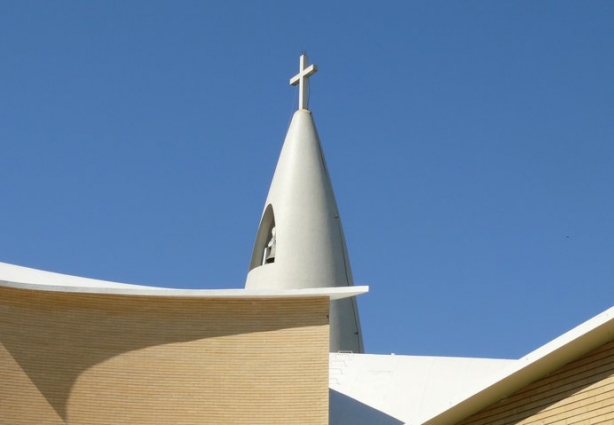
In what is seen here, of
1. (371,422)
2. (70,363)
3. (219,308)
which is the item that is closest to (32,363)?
(70,363)

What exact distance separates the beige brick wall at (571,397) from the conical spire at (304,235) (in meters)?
12.4

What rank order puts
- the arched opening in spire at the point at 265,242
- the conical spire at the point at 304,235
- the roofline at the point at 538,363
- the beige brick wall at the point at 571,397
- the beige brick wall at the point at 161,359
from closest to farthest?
the roofline at the point at 538,363 < the beige brick wall at the point at 571,397 < the beige brick wall at the point at 161,359 < the conical spire at the point at 304,235 < the arched opening in spire at the point at 265,242

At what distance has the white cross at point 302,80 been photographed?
2379 centimetres

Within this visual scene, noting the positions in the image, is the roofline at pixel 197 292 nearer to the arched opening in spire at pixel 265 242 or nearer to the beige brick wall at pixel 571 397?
the beige brick wall at pixel 571 397

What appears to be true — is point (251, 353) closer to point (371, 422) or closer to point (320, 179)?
point (371, 422)

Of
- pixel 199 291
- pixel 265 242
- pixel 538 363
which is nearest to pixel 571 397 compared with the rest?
pixel 538 363

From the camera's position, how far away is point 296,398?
15.0m

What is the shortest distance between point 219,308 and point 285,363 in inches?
45.6

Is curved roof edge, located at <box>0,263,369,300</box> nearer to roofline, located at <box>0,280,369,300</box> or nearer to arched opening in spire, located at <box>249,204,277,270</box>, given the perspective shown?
roofline, located at <box>0,280,369,300</box>

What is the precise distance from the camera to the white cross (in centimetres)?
2379

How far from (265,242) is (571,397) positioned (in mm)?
14960

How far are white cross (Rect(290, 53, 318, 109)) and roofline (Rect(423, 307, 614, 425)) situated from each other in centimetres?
1464

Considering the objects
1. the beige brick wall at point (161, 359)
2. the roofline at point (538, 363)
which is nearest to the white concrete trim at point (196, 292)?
the beige brick wall at point (161, 359)

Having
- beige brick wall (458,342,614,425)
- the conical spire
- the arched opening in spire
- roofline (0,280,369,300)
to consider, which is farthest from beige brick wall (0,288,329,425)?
the arched opening in spire
